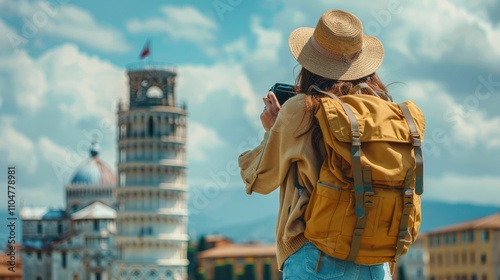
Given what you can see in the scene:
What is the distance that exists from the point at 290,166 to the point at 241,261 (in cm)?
14686

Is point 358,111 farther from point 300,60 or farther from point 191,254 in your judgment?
point 191,254

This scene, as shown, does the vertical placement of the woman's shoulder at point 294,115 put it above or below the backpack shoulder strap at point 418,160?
above

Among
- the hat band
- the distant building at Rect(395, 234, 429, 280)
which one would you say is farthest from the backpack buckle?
the distant building at Rect(395, 234, 429, 280)

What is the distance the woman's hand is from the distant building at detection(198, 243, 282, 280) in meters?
134

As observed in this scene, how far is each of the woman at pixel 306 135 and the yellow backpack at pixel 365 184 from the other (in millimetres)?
128

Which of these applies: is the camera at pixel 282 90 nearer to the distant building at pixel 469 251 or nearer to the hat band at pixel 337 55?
the hat band at pixel 337 55

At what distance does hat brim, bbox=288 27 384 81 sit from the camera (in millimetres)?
6457

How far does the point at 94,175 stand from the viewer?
138 metres

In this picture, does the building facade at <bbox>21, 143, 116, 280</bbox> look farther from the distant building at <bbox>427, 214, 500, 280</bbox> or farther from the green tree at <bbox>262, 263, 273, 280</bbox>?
the distant building at <bbox>427, 214, 500, 280</bbox>

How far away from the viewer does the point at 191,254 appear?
168125 mm

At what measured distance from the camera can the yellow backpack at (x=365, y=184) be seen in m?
5.89

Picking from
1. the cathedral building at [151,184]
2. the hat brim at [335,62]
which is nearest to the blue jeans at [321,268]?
the hat brim at [335,62]

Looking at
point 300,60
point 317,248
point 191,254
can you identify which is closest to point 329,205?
point 317,248

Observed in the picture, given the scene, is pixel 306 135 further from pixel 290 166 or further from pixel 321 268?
pixel 321 268
